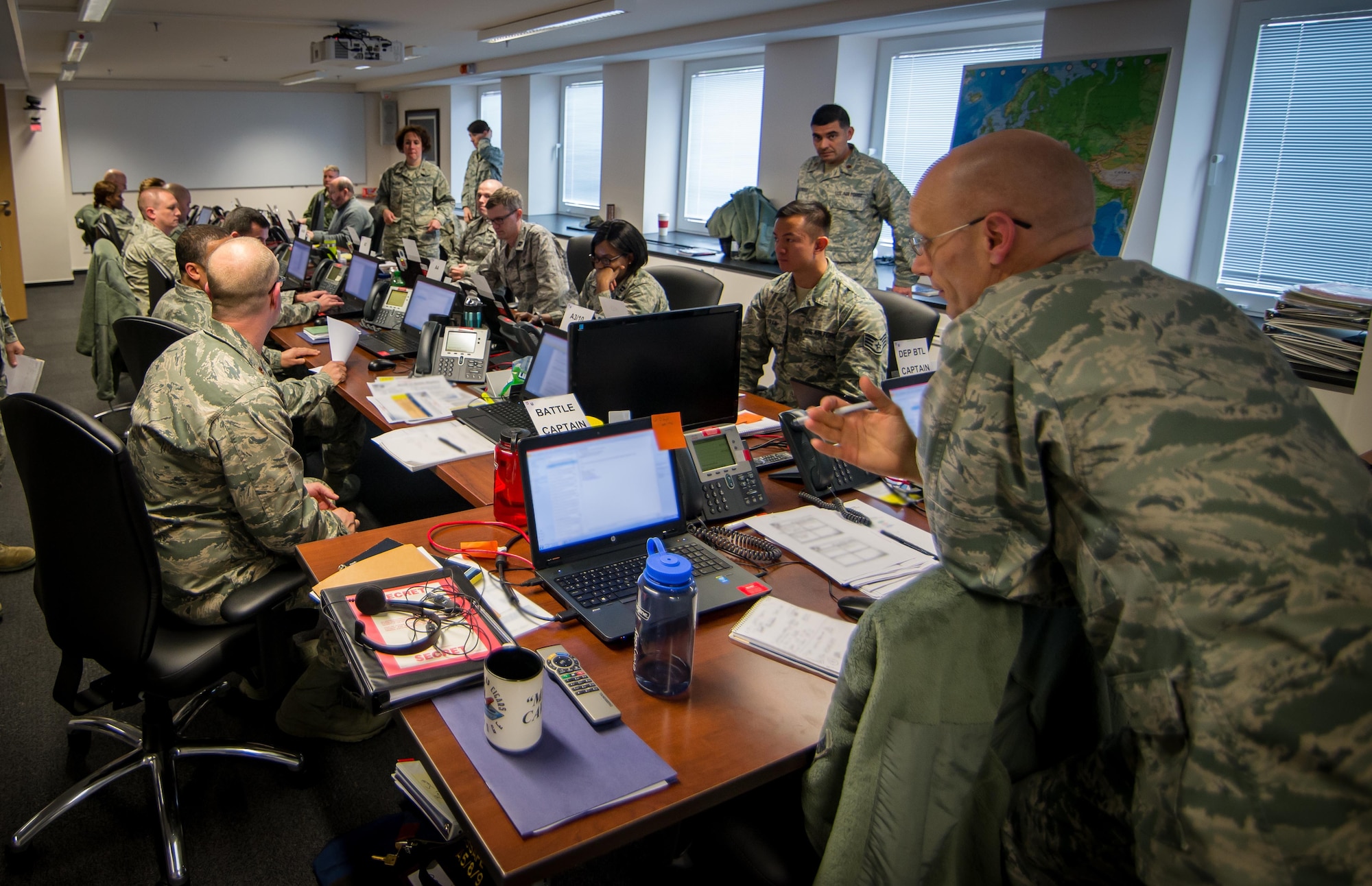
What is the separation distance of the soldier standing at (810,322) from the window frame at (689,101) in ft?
11.7

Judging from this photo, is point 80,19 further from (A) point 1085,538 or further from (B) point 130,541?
(A) point 1085,538

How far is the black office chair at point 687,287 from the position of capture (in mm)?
3878

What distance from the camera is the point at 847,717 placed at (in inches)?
43.2

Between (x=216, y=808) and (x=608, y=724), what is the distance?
1370 millimetres

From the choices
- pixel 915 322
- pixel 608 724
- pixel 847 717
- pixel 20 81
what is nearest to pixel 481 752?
pixel 608 724

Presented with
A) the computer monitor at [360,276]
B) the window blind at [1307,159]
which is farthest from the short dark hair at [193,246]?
the window blind at [1307,159]

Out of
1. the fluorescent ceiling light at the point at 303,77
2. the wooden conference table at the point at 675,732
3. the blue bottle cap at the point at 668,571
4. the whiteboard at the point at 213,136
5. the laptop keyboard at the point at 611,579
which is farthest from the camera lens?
the whiteboard at the point at 213,136

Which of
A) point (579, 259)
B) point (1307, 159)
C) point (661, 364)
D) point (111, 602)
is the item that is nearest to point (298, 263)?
point (579, 259)

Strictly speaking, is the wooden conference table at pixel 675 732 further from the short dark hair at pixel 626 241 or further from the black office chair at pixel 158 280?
the black office chair at pixel 158 280

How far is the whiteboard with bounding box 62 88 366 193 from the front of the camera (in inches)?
461

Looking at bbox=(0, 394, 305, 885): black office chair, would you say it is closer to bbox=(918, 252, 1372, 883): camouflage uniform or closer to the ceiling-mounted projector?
bbox=(918, 252, 1372, 883): camouflage uniform

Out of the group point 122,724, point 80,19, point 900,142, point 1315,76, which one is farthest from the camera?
point 80,19

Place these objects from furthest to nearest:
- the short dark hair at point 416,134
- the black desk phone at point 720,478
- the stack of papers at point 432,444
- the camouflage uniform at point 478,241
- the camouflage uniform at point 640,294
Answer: the short dark hair at point 416,134
the camouflage uniform at point 478,241
the camouflage uniform at point 640,294
the stack of papers at point 432,444
the black desk phone at point 720,478

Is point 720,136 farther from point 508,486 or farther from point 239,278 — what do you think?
point 508,486
